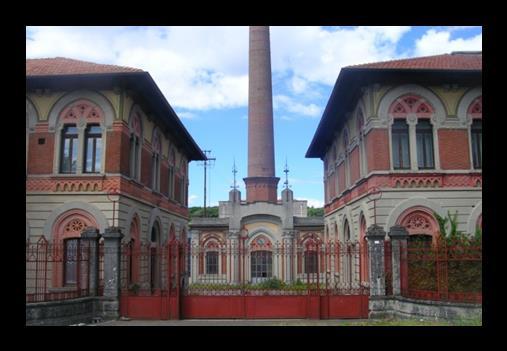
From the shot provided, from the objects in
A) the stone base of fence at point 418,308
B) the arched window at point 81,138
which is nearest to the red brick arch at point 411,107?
the stone base of fence at point 418,308

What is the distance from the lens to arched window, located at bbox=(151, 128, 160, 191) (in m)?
23.0

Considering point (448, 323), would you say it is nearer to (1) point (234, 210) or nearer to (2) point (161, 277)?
(2) point (161, 277)

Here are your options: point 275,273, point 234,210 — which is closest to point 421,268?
point 275,273

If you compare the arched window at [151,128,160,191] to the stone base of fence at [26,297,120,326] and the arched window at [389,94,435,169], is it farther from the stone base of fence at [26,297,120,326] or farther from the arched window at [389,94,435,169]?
the arched window at [389,94,435,169]

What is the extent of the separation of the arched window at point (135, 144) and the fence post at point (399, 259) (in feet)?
32.2

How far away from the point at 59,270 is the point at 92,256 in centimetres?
192

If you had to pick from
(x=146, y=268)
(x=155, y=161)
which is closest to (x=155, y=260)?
(x=146, y=268)

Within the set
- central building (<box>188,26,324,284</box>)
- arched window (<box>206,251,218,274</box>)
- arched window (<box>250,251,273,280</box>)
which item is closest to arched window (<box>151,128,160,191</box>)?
central building (<box>188,26,324,284</box>)

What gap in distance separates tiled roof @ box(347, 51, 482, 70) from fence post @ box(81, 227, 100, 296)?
10168mm

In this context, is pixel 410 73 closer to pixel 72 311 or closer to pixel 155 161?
pixel 155 161

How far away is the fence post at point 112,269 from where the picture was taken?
1584 cm

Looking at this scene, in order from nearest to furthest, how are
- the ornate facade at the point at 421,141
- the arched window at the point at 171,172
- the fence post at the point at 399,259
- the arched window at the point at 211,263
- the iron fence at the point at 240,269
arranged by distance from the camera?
the fence post at the point at 399,259 < the iron fence at the point at 240,269 < the ornate facade at the point at 421,141 < the arched window at the point at 171,172 < the arched window at the point at 211,263

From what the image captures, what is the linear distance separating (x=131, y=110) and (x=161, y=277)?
8792 millimetres

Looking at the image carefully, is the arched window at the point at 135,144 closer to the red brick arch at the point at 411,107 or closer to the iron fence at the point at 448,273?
the red brick arch at the point at 411,107
